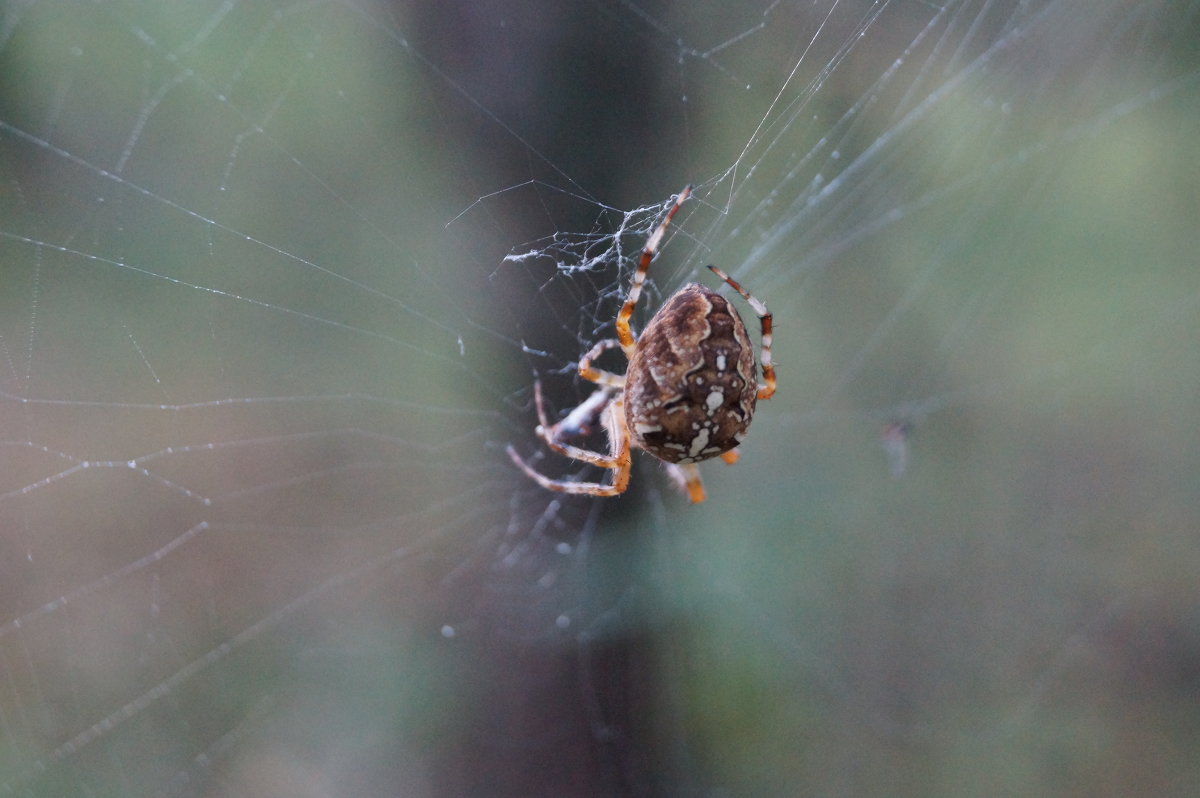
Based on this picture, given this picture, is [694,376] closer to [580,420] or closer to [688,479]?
[580,420]

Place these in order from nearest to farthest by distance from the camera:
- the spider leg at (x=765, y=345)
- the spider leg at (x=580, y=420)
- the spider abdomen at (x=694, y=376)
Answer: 1. the spider abdomen at (x=694, y=376)
2. the spider leg at (x=765, y=345)
3. the spider leg at (x=580, y=420)

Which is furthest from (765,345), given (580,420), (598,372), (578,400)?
(578,400)

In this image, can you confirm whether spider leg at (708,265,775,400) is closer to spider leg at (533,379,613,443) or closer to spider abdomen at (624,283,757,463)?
spider abdomen at (624,283,757,463)

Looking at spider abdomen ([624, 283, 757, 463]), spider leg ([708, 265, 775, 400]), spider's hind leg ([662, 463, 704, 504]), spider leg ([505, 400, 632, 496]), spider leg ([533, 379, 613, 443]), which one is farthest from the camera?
spider's hind leg ([662, 463, 704, 504])

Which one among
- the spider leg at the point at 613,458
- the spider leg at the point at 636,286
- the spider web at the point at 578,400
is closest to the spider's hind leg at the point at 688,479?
the spider web at the point at 578,400

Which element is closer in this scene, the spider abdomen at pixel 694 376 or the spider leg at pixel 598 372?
the spider abdomen at pixel 694 376

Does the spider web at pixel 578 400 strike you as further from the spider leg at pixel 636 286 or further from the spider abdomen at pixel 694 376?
the spider abdomen at pixel 694 376

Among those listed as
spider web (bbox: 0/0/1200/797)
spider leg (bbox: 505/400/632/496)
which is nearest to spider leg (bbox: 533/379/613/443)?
spider leg (bbox: 505/400/632/496)
